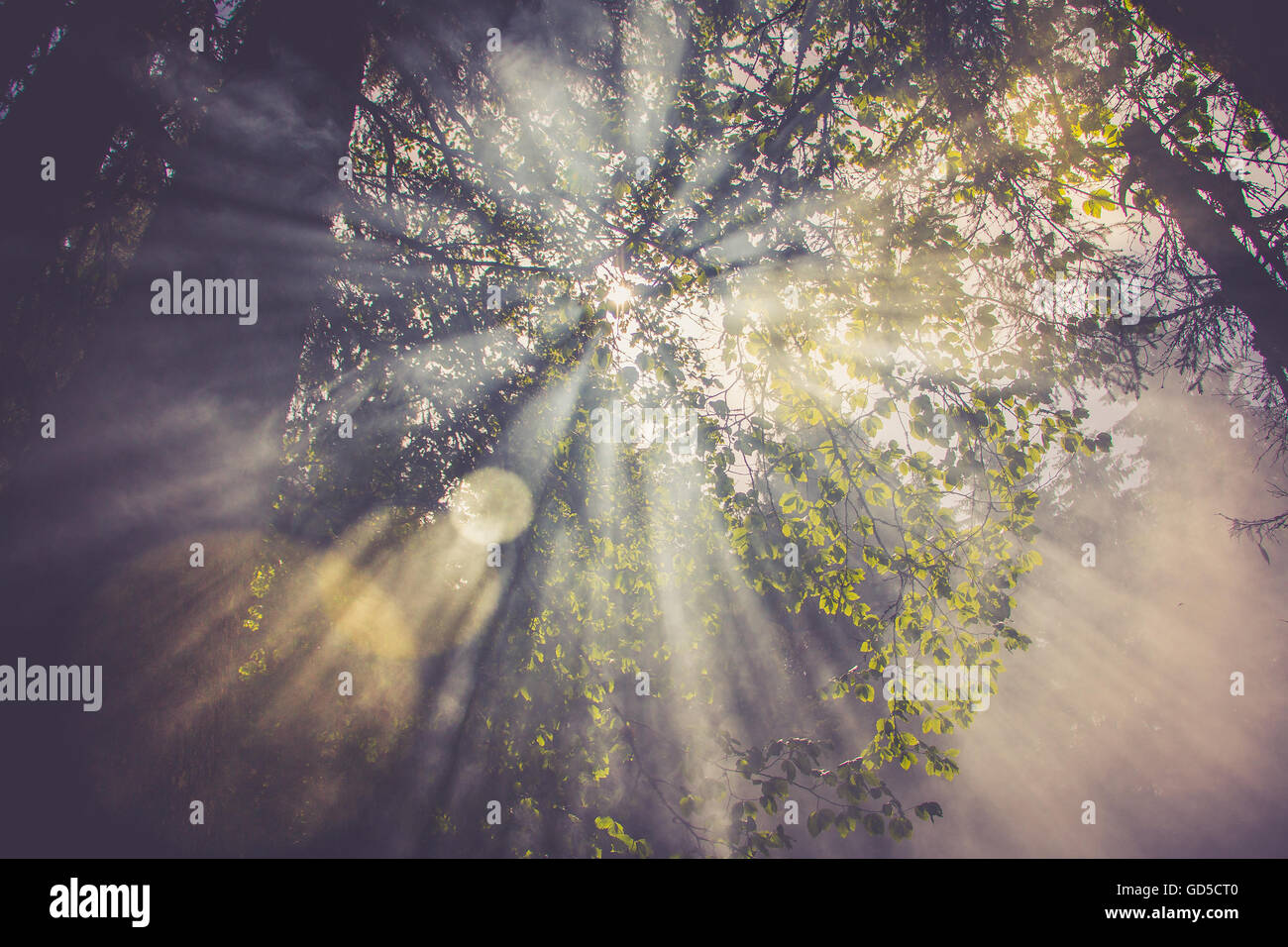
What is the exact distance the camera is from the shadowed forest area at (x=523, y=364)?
2.08 meters

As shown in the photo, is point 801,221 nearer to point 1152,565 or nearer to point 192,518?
point 192,518

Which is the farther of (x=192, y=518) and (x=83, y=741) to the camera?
(x=192, y=518)

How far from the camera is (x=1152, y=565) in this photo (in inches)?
1096

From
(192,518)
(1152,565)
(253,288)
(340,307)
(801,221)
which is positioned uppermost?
(340,307)

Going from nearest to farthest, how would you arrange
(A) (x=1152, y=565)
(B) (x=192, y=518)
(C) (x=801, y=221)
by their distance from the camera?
(B) (x=192, y=518) < (C) (x=801, y=221) < (A) (x=1152, y=565)

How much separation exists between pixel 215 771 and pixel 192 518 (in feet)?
3.74

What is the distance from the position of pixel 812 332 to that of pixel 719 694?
862 inches

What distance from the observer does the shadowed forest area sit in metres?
2.08

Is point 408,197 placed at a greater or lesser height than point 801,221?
greater

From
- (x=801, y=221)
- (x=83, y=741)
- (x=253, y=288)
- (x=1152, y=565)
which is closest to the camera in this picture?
(x=83, y=741)

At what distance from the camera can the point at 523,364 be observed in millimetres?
5621
